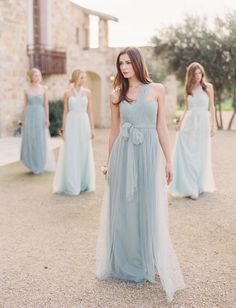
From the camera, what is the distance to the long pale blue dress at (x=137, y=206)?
11.1 ft

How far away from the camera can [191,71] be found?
20.7 feet

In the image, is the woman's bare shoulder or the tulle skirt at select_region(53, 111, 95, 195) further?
the tulle skirt at select_region(53, 111, 95, 195)

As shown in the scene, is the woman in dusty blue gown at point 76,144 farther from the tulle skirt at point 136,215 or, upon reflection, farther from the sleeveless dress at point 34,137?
the tulle skirt at point 136,215

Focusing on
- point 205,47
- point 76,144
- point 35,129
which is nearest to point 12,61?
point 35,129

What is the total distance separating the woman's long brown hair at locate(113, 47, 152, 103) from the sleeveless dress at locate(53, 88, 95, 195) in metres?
3.28

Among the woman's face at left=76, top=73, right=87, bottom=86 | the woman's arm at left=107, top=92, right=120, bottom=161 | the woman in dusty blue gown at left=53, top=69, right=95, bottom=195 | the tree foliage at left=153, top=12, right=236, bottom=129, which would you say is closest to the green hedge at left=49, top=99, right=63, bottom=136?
the tree foliage at left=153, top=12, right=236, bottom=129

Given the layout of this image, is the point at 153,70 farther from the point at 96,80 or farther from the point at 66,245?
the point at 66,245

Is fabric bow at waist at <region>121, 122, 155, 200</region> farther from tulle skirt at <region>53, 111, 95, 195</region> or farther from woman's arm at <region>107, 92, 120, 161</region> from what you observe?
tulle skirt at <region>53, 111, 95, 195</region>

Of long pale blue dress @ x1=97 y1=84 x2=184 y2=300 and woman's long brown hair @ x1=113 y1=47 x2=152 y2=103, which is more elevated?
woman's long brown hair @ x1=113 y1=47 x2=152 y2=103

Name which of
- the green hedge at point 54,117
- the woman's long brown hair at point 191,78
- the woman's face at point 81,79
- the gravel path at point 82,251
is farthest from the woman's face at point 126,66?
the green hedge at point 54,117

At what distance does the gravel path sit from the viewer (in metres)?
3.23

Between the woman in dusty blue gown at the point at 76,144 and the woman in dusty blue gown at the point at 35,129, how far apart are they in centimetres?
160

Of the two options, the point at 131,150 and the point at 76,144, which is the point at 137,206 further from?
the point at 76,144

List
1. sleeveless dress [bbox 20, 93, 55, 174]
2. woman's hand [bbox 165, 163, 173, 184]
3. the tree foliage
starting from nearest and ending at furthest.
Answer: woman's hand [bbox 165, 163, 173, 184]
sleeveless dress [bbox 20, 93, 55, 174]
the tree foliage
